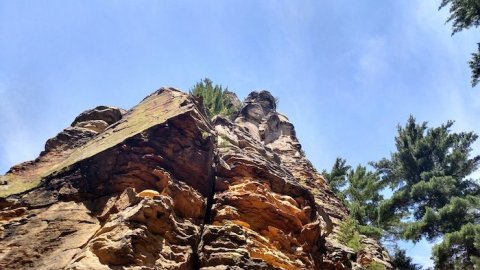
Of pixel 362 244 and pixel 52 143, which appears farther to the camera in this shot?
pixel 362 244

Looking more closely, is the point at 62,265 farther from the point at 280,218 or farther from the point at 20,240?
the point at 280,218

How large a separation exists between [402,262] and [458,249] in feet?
9.05

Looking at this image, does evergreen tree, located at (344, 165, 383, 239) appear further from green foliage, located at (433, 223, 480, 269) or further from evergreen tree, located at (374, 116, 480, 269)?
green foliage, located at (433, 223, 480, 269)

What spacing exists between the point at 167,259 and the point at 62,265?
226 centimetres

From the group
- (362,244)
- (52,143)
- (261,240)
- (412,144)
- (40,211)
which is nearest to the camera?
(40,211)

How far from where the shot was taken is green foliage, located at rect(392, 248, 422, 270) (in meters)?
22.0

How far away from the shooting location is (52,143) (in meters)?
16.5

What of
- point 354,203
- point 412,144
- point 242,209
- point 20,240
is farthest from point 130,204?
point 412,144

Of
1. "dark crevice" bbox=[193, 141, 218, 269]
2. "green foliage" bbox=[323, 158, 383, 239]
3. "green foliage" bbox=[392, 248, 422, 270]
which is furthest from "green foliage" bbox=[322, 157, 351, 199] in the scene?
"dark crevice" bbox=[193, 141, 218, 269]

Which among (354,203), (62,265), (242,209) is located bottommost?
(62,265)

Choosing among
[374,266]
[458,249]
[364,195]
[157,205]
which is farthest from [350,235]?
[157,205]

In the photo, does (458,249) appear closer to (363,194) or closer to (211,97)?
(363,194)

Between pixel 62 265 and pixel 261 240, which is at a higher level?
pixel 261 240

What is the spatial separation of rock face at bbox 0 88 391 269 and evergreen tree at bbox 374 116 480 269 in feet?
21.4
